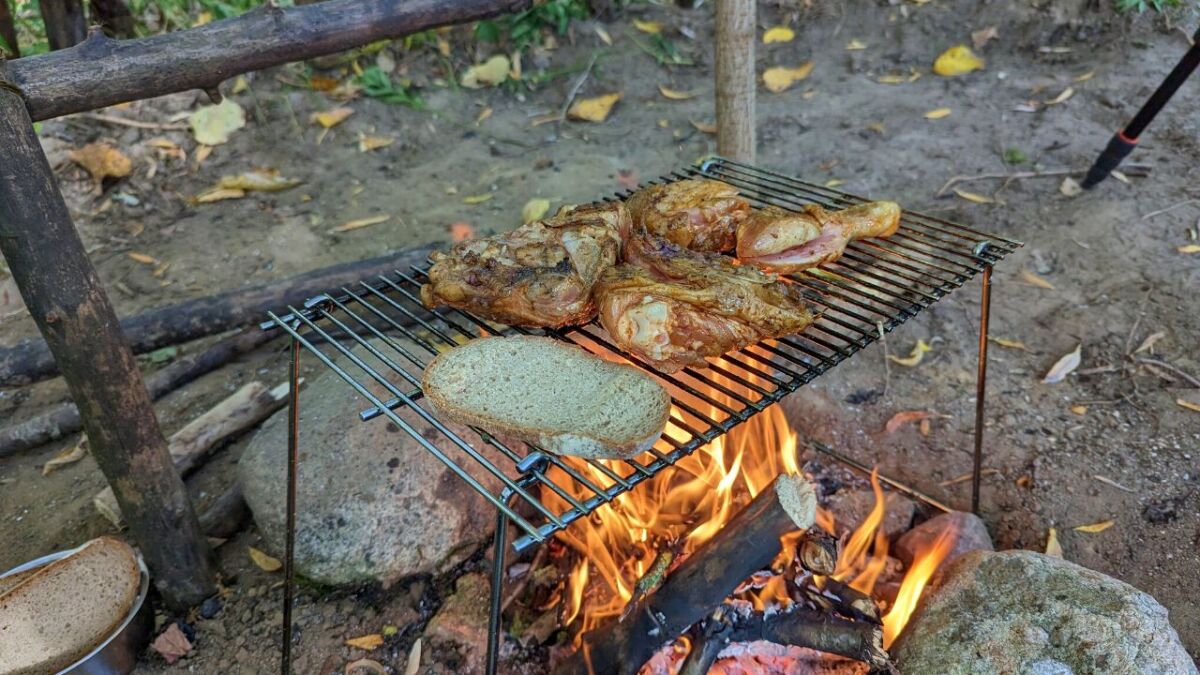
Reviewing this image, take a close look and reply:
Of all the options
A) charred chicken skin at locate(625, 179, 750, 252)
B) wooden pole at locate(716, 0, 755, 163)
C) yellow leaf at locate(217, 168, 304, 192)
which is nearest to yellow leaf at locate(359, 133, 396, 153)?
yellow leaf at locate(217, 168, 304, 192)

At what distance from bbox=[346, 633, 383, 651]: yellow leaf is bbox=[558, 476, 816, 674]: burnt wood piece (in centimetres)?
98

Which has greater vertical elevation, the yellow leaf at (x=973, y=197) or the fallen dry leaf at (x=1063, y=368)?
the yellow leaf at (x=973, y=197)

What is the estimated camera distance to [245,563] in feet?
12.0

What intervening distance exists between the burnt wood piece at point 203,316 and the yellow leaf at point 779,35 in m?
4.93

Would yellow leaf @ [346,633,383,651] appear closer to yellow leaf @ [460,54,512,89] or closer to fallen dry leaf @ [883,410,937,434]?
fallen dry leaf @ [883,410,937,434]

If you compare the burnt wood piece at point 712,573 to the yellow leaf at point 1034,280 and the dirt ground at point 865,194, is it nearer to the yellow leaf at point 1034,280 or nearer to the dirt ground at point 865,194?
the dirt ground at point 865,194

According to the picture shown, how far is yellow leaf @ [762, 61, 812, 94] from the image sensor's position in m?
7.63

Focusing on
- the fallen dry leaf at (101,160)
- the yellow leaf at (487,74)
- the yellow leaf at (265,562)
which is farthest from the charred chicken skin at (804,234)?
the fallen dry leaf at (101,160)

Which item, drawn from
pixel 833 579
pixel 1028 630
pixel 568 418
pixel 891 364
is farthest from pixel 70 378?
pixel 891 364

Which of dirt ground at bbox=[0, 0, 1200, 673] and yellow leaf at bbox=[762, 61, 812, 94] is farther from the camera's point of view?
yellow leaf at bbox=[762, 61, 812, 94]

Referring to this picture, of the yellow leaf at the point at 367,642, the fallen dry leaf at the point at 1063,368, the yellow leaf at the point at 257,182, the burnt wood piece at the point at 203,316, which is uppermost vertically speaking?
the yellow leaf at the point at 257,182

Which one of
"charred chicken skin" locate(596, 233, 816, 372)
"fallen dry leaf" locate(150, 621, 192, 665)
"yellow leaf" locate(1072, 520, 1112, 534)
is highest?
"charred chicken skin" locate(596, 233, 816, 372)

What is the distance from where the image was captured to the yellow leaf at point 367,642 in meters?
3.21

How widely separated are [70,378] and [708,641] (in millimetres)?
2578
